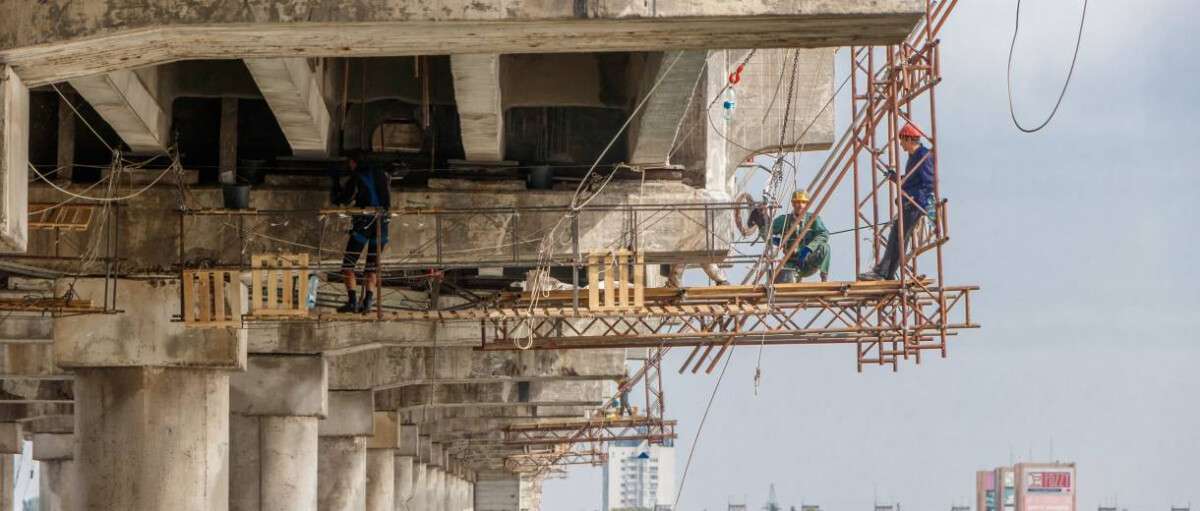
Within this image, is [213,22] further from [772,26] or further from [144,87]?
[144,87]

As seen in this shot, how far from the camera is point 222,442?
73.2 feet

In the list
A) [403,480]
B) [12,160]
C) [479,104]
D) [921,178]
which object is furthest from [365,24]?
[403,480]

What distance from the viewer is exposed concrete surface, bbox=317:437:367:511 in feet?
129

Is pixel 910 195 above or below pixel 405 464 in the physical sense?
above

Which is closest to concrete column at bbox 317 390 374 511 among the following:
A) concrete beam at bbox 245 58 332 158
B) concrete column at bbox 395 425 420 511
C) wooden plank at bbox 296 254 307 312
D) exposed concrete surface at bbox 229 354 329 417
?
exposed concrete surface at bbox 229 354 329 417

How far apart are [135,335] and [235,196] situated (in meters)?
1.88

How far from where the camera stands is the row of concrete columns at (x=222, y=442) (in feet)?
71.0

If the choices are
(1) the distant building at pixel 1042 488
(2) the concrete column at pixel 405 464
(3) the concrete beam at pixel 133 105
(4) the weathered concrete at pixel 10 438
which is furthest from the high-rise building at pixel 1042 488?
(3) the concrete beam at pixel 133 105

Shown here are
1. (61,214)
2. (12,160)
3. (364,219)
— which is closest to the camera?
(12,160)

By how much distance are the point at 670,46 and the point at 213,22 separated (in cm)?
→ 305

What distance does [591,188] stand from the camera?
2258 cm

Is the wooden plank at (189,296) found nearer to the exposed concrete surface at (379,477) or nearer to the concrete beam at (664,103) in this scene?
the concrete beam at (664,103)

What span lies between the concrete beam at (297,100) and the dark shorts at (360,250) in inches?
36.8

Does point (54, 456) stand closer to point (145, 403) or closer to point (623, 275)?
point (145, 403)
